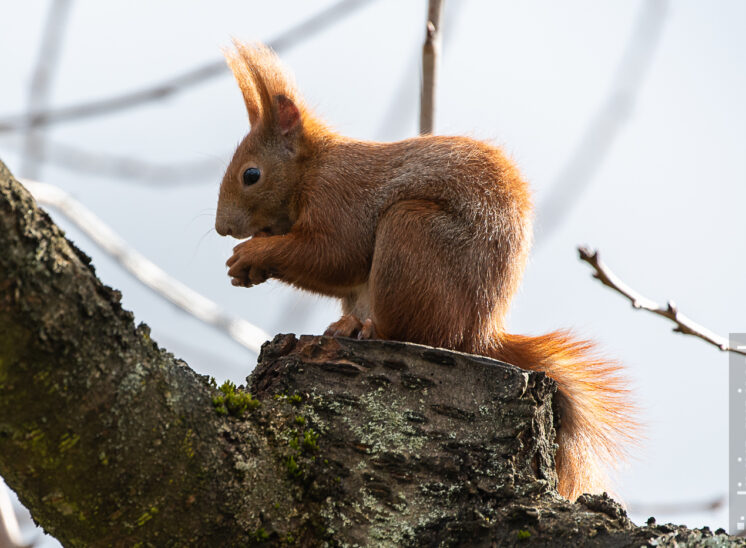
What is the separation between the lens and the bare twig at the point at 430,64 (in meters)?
3.14

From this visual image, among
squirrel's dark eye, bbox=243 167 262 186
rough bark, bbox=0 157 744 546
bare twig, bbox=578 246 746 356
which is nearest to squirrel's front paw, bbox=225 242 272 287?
squirrel's dark eye, bbox=243 167 262 186

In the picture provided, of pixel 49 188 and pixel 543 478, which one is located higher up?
pixel 49 188

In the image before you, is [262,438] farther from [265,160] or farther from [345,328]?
[265,160]

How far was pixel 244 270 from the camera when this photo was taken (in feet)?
9.86

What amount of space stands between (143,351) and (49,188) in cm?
261

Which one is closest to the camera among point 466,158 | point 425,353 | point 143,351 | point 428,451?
point 143,351

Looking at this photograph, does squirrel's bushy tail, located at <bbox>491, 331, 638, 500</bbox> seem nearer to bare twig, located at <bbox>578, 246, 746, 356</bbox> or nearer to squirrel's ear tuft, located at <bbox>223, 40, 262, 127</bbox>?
bare twig, located at <bbox>578, 246, 746, 356</bbox>

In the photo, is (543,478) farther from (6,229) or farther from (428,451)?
(6,229)

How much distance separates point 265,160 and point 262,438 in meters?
1.86

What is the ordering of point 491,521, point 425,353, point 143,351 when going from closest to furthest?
point 143,351
point 491,521
point 425,353

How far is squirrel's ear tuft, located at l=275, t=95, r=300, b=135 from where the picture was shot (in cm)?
357

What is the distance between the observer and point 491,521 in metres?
1.82

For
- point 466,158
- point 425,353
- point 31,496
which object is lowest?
point 31,496

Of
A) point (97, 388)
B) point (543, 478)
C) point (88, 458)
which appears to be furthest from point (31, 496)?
point (543, 478)
